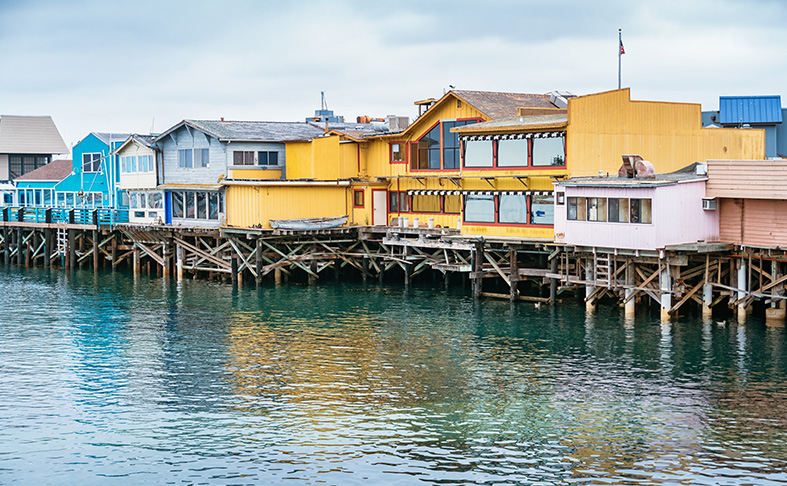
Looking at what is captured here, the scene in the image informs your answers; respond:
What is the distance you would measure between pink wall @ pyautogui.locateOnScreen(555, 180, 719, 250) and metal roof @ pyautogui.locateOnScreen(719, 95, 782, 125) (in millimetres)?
27983

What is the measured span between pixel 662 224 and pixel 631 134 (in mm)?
8290

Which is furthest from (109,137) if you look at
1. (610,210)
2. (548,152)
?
(610,210)

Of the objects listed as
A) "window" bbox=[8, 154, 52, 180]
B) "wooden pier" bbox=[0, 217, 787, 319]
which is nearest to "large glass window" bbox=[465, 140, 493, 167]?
"wooden pier" bbox=[0, 217, 787, 319]

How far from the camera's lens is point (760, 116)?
6738 centimetres

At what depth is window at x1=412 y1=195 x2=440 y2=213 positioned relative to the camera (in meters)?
57.2

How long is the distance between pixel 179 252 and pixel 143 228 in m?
3.74

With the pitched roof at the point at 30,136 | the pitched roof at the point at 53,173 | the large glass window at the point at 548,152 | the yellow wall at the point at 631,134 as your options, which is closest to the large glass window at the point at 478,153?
the large glass window at the point at 548,152

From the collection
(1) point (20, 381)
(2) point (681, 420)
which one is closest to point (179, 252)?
(1) point (20, 381)

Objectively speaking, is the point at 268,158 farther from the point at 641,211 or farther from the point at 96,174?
the point at 641,211

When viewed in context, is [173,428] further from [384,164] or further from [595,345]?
[384,164]

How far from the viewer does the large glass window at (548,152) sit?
155ft

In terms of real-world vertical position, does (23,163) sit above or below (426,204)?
above

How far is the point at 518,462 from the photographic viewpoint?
23.9 m

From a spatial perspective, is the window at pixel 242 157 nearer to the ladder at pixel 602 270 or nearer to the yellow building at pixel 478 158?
the yellow building at pixel 478 158
